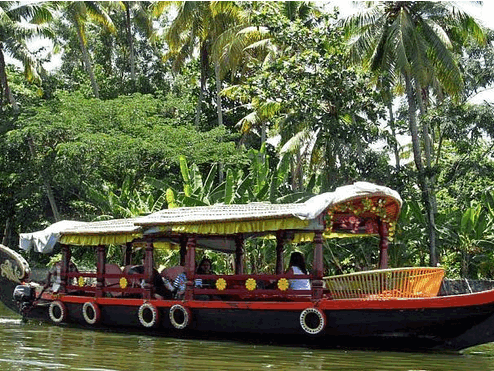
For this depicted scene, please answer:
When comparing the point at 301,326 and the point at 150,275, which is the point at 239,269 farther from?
the point at 301,326

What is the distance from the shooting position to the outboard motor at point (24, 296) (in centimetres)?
1341

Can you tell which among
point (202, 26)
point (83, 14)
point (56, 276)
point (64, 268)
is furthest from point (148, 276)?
point (83, 14)

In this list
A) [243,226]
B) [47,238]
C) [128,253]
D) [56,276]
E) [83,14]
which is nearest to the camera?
[243,226]

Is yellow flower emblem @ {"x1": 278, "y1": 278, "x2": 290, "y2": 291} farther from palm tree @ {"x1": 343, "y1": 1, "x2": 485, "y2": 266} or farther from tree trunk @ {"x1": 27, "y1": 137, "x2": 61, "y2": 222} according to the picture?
tree trunk @ {"x1": 27, "y1": 137, "x2": 61, "y2": 222}

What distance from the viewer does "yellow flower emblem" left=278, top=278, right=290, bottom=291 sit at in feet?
33.9

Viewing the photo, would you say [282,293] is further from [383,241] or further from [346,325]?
[383,241]

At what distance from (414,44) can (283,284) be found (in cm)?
957

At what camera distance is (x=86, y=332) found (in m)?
12.2

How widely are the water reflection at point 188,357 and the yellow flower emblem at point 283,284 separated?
770mm

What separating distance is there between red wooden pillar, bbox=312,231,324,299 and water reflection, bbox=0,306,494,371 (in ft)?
2.36

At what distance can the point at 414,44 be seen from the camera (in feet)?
59.5

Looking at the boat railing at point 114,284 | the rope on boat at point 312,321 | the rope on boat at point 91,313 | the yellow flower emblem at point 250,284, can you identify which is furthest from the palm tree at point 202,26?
the rope on boat at point 312,321

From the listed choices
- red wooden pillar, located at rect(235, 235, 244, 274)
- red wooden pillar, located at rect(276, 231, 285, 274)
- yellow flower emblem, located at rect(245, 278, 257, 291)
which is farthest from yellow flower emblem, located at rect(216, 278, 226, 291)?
red wooden pillar, located at rect(235, 235, 244, 274)

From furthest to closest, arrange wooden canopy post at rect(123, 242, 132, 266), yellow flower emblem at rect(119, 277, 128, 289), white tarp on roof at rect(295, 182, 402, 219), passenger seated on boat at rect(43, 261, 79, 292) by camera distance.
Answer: wooden canopy post at rect(123, 242, 132, 266)
passenger seated on boat at rect(43, 261, 79, 292)
yellow flower emblem at rect(119, 277, 128, 289)
white tarp on roof at rect(295, 182, 402, 219)
